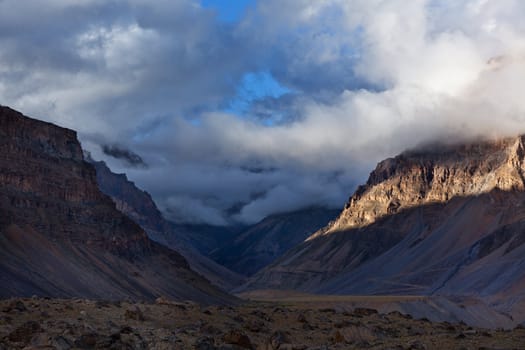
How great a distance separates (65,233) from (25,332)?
130 m

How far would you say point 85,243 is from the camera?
16275 centimetres

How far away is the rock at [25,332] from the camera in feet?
96.9

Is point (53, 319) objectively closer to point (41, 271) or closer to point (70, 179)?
point (41, 271)

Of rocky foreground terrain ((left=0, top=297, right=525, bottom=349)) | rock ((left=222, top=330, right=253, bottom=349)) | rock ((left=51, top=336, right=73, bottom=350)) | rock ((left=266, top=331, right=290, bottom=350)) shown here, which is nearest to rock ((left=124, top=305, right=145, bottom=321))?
rocky foreground terrain ((left=0, top=297, right=525, bottom=349))

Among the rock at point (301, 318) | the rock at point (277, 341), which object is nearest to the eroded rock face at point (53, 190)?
the rock at point (301, 318)

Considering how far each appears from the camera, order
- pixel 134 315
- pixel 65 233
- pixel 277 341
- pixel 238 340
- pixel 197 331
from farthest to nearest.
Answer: pixel 65 233
pixel 134 315
pixel 197 331
pixel 277 341
pixel 238 340

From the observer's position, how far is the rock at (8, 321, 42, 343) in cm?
2955

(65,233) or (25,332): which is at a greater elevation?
(65,233)

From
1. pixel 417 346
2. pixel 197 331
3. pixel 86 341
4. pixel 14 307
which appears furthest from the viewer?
pixel 14 307

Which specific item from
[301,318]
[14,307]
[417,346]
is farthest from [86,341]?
[301,318]

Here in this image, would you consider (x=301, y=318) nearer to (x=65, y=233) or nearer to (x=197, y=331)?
(x=197, y=331)

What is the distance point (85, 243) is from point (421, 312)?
7539cm

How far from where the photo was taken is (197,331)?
115 ft

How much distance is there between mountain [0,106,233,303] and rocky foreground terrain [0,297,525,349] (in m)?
76.7
